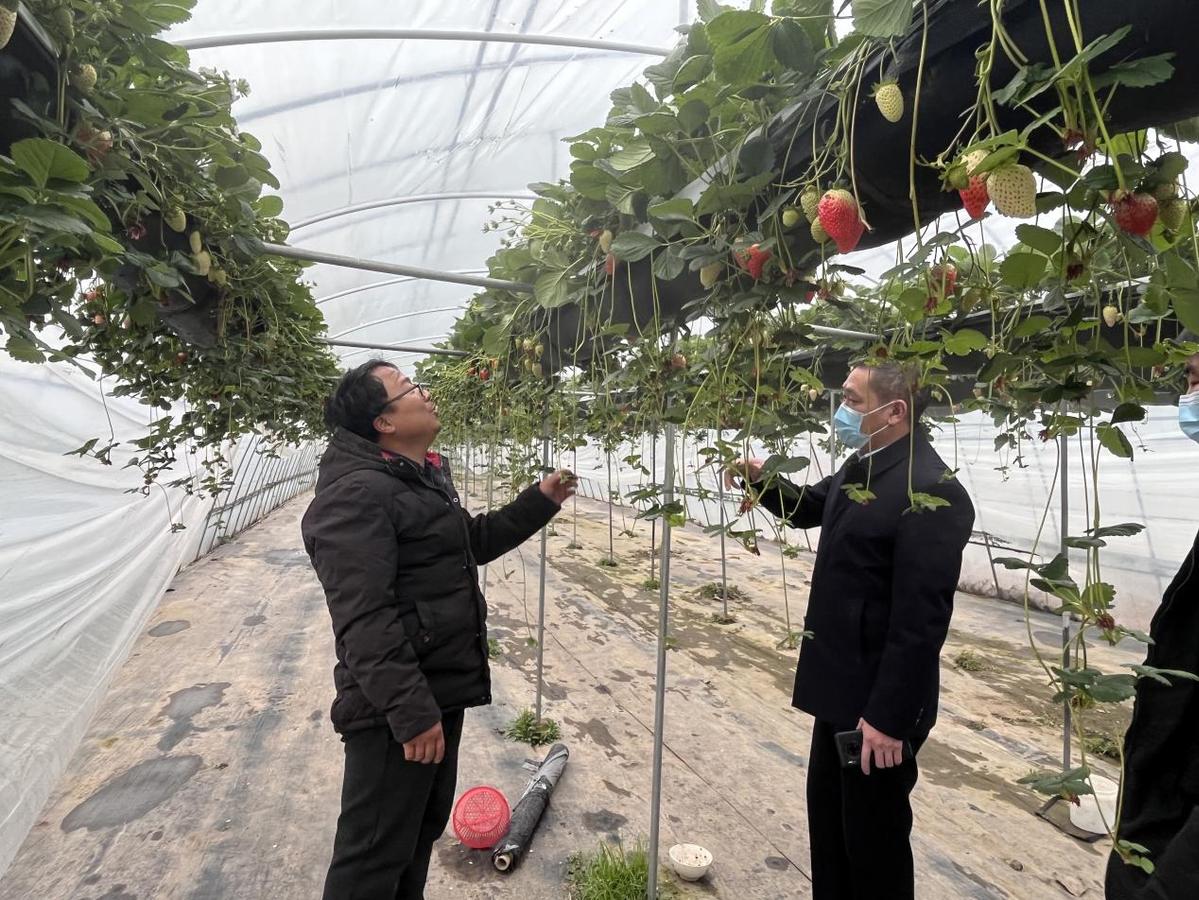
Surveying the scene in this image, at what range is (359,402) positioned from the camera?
1.65 metres

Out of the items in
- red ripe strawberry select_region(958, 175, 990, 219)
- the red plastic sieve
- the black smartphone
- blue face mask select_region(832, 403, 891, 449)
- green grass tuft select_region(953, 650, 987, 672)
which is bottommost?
green grass tuft select_region(953, 650, 987, 672)

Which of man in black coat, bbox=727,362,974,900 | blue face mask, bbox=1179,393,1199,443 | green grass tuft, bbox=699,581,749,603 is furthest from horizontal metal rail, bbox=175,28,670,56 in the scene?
green grass tuft, bbox=699,581,749,603

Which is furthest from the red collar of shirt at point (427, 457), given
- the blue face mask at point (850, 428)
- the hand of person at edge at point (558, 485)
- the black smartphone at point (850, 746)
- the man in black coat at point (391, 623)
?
the black smartphone at point (850, 746)

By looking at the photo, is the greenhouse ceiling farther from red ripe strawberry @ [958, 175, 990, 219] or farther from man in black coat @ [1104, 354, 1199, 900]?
man in black coat @ [1104, 354, 1199, 900]

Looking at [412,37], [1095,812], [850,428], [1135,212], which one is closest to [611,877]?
[850,428]

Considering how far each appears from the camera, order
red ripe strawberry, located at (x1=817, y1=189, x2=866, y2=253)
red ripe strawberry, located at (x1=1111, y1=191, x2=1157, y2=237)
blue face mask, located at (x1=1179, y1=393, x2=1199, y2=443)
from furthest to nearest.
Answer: blue face mask, located at (x1=1179, y1=393, x2=1199, y2=443), red ripe strawberry, located at (x1=817, y1=189, x2=866, y2=253), red ripe strawberry, located at (x1=1111, y1=191, x2=1157, y2=237)

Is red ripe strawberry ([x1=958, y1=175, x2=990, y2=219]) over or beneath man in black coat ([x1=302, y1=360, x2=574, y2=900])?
over

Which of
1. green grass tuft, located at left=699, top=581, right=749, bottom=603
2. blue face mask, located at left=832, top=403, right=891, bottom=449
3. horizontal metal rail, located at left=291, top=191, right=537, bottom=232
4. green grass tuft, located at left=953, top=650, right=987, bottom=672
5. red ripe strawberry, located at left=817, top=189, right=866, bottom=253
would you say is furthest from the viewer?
green grass tuft, located at left=699, top=581, right=749, bottom=603

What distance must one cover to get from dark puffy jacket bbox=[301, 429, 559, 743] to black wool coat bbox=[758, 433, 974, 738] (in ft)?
2.76

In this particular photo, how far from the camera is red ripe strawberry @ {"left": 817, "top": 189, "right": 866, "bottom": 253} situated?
802 millimetres

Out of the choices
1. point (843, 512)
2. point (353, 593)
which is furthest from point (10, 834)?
point (843, 512)

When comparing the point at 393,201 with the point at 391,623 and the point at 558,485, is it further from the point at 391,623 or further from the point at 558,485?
the point at 391,623

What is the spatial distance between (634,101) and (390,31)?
6.33 ft

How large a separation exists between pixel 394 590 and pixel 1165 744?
1.43 metres
